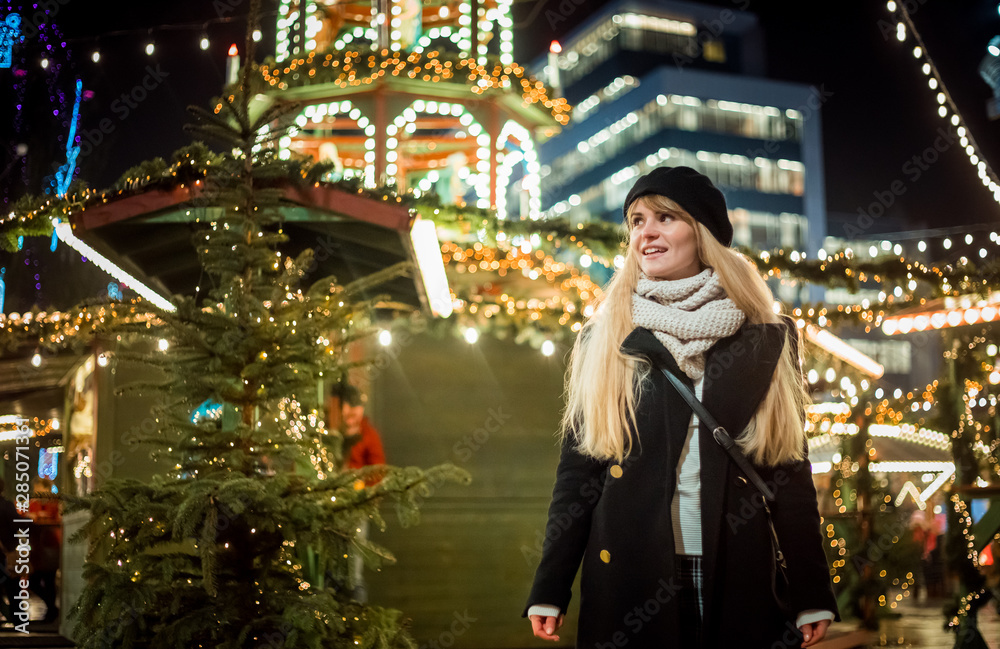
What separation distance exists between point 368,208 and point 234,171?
2.98ft

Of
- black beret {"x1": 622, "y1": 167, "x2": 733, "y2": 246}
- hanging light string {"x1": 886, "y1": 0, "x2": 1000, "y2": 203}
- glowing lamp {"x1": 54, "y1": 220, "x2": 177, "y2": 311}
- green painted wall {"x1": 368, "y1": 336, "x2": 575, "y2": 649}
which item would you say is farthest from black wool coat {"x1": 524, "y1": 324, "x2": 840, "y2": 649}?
hanging light string {"x1": 886, "y1": 0, "x2": 1000, "y2": 203}

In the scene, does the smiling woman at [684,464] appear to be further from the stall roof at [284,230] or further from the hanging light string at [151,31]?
the hanging light string at [151,31]

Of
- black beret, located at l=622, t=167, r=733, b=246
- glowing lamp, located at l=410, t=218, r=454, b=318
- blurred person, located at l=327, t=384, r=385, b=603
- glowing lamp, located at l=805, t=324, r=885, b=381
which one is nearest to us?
black beret, located at l=622, t=167, r=733, b=246

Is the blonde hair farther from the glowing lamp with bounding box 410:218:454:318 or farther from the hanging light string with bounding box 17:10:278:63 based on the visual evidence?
the hanging light string with bounding box 17:10:278:63

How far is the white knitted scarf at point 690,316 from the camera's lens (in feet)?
10.5

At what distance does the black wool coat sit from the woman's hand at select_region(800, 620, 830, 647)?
0.04 metres

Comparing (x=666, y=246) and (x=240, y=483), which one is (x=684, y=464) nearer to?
(x=666, y=246)

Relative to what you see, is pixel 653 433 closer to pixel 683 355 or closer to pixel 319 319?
pixel 683 355

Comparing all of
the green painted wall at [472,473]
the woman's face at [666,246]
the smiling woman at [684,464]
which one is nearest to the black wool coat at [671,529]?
the smiling woman at [684,464]

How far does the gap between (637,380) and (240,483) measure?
86.3 inches

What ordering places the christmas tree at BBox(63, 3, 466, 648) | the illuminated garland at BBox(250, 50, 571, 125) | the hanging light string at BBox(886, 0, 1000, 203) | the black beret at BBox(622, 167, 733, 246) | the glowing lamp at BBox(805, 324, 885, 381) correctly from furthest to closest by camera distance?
the illuminated garland at BBox(250, 50, 571, 125), the glowing lamp at BBox(805, 324, 885, 381), the hanging light string at BBox(886, 0, 1000, 203), the christmas tree at BBox(63, 3, 466, 648), the black beret at BBox(622, 167, 733, 246)

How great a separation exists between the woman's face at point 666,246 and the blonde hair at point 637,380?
0.02m

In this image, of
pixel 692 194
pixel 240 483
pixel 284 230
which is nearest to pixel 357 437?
pixel 284 230

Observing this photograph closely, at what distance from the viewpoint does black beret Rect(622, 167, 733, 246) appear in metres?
3.37
